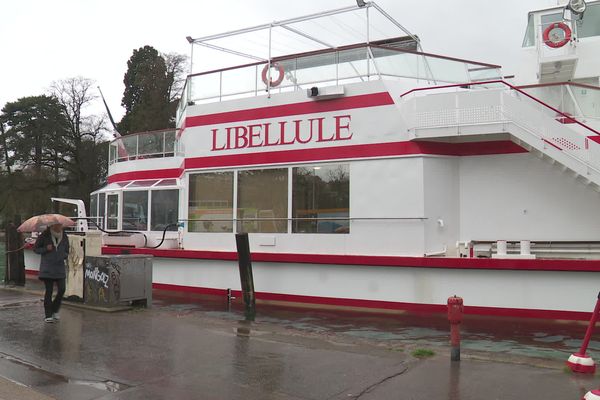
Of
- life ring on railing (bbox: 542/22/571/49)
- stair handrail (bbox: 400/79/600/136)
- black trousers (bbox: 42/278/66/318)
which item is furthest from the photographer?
life ring on railing (bbox: 542/22/571/49)

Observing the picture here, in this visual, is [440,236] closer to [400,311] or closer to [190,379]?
[400,311]

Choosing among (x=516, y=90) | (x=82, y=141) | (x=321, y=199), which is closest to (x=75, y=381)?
(x=321, y=199)

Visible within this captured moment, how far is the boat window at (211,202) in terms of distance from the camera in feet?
37.7

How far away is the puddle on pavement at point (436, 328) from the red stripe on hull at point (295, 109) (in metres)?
3.85

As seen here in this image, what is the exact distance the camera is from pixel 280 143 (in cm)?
1080

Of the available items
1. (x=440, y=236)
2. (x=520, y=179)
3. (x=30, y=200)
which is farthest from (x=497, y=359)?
(x=30, y=200)

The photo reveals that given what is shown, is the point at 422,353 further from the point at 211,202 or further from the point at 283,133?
the point at 211,202

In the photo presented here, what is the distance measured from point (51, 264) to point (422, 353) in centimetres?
558

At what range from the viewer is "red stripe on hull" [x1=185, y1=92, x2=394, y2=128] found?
9.92 metres

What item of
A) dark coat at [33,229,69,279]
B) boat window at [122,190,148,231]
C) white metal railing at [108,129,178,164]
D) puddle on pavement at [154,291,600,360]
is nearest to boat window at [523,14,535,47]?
puddle on pavement at [154,291,600,360]

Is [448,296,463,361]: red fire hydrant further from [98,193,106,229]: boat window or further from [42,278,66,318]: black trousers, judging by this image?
[98,193,106,229]: boat window

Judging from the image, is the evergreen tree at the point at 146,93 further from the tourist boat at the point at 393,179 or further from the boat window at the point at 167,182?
the tourist boat at the point at 393,179

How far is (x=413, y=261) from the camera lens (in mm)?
8945

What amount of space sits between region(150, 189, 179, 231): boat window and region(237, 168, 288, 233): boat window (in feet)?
7.01
